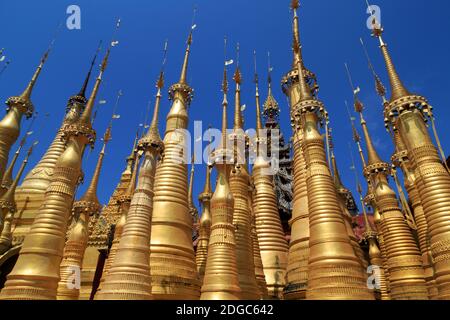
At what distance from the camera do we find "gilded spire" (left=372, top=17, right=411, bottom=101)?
44.5 ft

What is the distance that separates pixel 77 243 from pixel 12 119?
24.6 ft

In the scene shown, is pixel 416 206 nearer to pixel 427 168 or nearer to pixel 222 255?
pixel 427 168

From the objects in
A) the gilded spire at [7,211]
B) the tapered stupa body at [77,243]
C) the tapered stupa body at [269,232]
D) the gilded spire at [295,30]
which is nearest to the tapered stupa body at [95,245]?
the tapered stupa body at [77,243]

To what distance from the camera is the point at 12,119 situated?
636 inches

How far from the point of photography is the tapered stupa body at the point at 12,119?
50.4 ft

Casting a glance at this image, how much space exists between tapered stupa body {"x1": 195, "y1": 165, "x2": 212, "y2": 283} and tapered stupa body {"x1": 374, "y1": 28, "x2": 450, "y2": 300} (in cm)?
1083

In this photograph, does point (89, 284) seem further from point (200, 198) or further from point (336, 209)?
point (336, 209)

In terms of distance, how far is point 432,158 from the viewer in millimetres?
12258

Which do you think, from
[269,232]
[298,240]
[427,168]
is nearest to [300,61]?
[427,168]

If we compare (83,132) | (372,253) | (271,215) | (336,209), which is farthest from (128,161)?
(336,209)

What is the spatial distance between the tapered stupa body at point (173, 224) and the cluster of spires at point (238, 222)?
2.1 inches

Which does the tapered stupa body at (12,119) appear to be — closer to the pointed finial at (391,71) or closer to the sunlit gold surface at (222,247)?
Answer: the sunlit gold surface at (222,247)

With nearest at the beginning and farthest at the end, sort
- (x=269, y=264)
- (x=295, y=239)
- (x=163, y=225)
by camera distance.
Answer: (x=163, y=225) < (x=295, y=239) < (x=269, y=264)

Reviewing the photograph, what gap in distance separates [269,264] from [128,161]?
19.0 m
